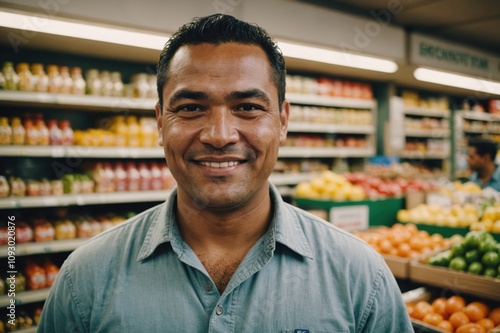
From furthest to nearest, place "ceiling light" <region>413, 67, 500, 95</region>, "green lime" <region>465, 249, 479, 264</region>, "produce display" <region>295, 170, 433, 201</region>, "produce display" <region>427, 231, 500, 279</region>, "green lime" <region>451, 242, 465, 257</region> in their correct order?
"ceiling light" <region>413, 67, 500, 95</region> < "produce display" <region>295, 170, 433, 201</region> < "green lime" <region>451, 242, 465, 257</region> < "green lime" <region>465, 249, 479, 264</region> < "produce display" <region>427, 231, 500, 279</region>

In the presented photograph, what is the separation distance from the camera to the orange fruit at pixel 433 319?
2098mm

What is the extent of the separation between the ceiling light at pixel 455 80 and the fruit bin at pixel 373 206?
2313 mm

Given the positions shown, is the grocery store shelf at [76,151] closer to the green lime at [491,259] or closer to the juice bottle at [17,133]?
the juice bottle at [17,133]

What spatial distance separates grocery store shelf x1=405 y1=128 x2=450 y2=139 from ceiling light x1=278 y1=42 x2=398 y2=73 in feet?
6.31

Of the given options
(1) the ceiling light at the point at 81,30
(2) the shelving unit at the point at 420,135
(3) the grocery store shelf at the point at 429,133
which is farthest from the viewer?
(3) the grocery store shelf at the point at 429,133

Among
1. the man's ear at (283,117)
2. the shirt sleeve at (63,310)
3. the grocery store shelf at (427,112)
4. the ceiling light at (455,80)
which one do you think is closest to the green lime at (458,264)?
the man's ear at (283,117)

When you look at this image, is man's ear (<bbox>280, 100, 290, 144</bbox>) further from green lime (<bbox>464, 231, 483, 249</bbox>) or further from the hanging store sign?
the hanging store sign

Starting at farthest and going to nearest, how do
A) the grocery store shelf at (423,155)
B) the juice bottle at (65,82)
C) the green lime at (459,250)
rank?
the grocery store shelf at (423,155), the juice bottle at (65,82), the green lime at (459,250)

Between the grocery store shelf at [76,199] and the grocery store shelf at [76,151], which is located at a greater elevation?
the grocery store shelf at [76,151]

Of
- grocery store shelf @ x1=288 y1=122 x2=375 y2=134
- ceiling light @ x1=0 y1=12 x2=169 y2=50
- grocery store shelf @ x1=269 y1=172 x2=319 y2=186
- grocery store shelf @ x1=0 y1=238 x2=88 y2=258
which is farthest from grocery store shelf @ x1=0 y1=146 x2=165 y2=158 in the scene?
grocery store shelf @ x1=288 y1=122 x2=375 y2=134

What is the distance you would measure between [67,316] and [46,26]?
253cm

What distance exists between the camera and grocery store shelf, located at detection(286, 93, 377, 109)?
5048 millimetres

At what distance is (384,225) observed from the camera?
4.06m

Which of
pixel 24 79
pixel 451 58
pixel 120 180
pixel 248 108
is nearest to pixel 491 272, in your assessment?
pixel 248 108
